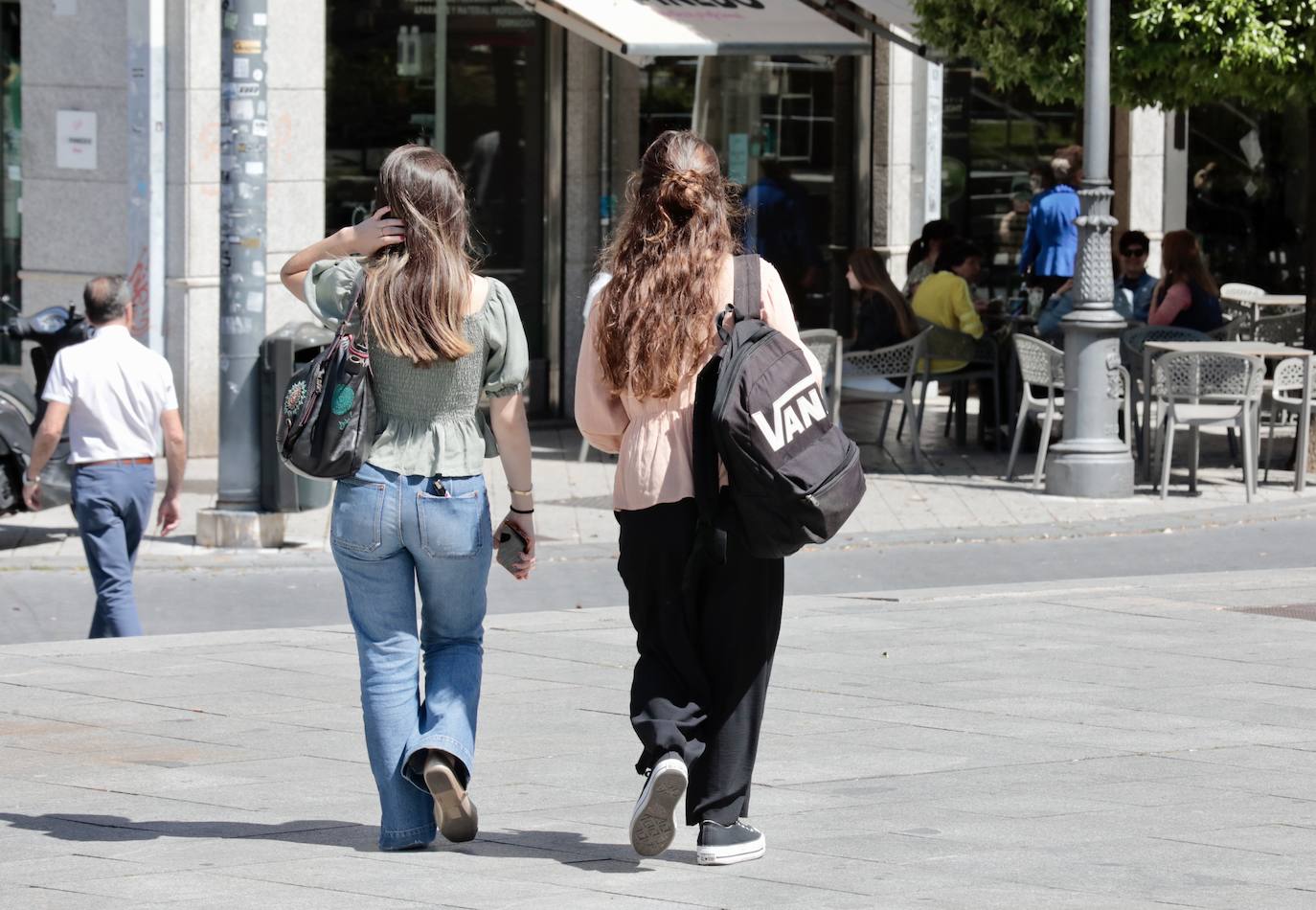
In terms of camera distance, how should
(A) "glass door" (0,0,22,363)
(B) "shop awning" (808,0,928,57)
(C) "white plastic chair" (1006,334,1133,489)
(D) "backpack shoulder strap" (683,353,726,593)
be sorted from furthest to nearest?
(A) "glass door" (0,0,22,363) → (B) "shop awning" (808,0,928,57) → (C) "white plastic chair" (1006,334,1133,489) → (D) "backpack shoulder strap" (683,353,726,593)

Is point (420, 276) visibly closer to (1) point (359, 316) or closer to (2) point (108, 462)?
(1) point (359, 316)

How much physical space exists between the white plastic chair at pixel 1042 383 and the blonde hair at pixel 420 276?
7645 millimetres

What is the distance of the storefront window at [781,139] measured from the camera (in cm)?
1584

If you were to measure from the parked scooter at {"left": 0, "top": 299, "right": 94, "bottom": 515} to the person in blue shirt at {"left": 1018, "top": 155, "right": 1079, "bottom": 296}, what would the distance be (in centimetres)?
672

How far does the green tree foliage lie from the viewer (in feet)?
37.8

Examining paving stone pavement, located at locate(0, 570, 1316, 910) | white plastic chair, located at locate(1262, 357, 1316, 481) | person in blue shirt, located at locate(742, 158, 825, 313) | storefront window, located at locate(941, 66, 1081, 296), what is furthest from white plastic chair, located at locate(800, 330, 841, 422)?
storefront window, located at locate(941, 66, 1081, 296)

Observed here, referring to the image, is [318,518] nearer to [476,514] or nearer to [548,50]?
[548,50]

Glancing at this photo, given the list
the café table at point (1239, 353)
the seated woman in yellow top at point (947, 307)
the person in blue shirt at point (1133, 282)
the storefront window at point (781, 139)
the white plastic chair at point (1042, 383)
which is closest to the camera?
the café table at point (1239, 353)

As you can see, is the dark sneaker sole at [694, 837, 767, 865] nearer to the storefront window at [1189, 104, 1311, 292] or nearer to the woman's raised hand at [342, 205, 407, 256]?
the woman's raised hand at [342, 205, 407, 256]

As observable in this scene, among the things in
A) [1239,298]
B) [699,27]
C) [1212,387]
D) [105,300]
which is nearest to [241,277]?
[105,300]

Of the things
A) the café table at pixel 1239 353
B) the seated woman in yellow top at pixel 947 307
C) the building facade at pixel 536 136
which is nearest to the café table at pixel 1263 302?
the building facade at pixel 536 136

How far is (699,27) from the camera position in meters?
13.5

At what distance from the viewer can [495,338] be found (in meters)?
4.88

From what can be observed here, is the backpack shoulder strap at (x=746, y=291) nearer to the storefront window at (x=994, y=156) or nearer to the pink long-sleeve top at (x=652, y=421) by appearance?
the pink long-sleeve top at (x=652, y=421)
